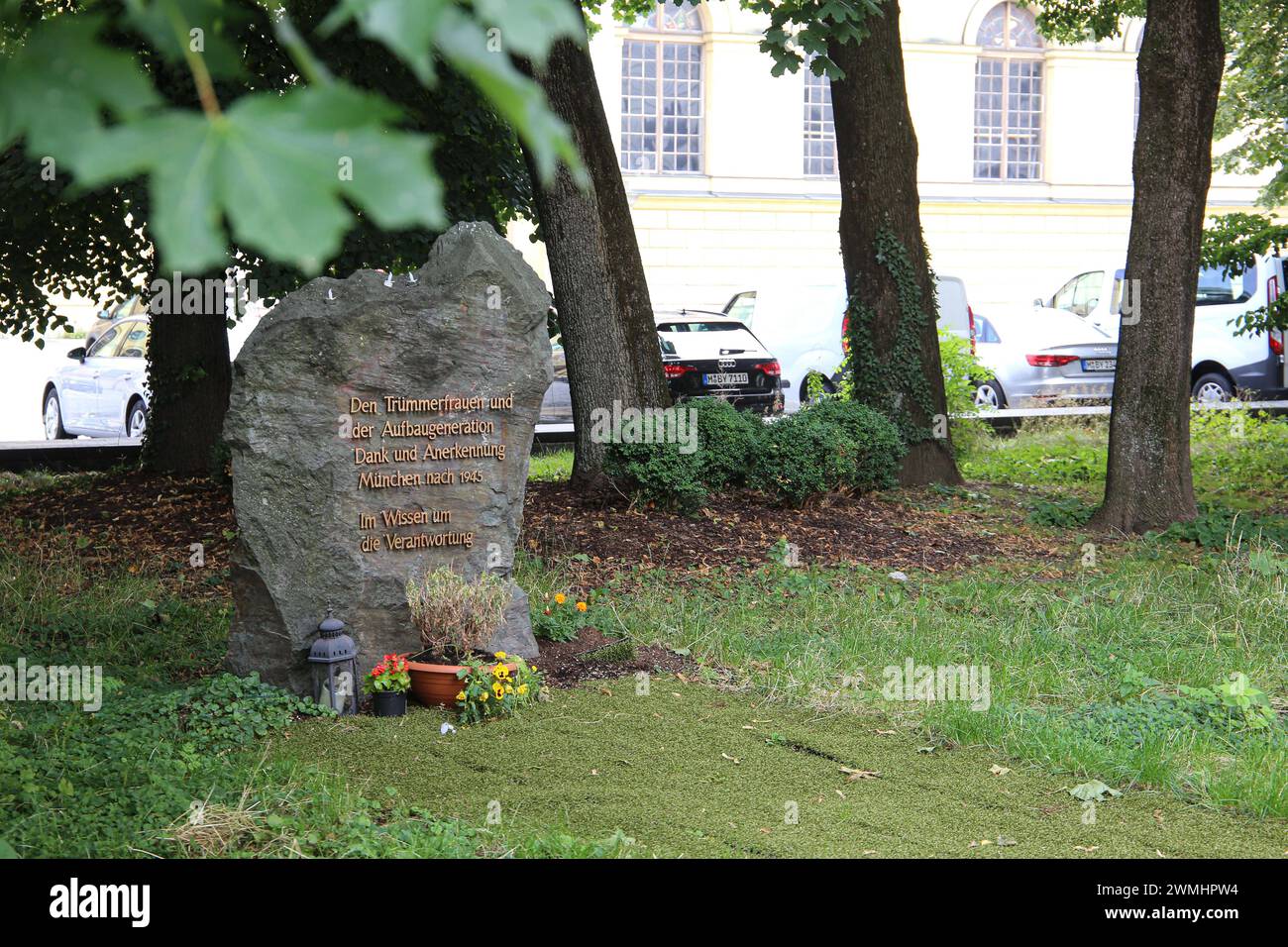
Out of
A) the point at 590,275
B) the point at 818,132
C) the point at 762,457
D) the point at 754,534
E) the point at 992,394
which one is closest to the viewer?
the point at 754,534

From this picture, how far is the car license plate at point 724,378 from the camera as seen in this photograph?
16953mm

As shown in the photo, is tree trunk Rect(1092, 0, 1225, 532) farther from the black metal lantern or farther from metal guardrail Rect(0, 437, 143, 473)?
metal guardrail Rect(0, 437, 143, 473)

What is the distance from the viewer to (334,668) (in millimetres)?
6090

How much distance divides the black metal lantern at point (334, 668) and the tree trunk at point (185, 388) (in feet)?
19.4

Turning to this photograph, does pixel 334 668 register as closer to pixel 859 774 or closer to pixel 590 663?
pixel 590 663

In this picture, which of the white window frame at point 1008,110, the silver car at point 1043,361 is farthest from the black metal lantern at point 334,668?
the white window frame at point 1008,110

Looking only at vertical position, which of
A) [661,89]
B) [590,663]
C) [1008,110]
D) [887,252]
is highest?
[661,89]

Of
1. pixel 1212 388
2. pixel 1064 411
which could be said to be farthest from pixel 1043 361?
pixel 1212 388

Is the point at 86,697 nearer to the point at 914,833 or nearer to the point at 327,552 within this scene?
the point at 327,552

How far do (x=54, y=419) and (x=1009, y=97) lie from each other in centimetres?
2283

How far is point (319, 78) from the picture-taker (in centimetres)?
153

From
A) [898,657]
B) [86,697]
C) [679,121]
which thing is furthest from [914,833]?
[679,121]

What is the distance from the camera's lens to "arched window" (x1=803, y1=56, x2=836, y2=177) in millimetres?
29625

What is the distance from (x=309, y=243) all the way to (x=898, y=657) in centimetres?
603
